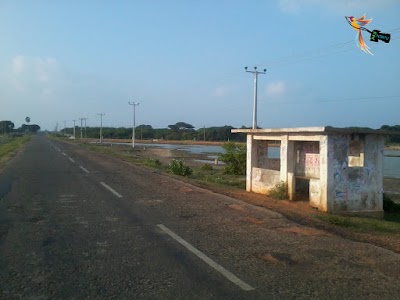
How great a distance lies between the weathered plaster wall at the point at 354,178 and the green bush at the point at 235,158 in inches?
588

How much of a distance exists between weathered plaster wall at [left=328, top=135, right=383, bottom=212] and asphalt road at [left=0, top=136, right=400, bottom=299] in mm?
2500

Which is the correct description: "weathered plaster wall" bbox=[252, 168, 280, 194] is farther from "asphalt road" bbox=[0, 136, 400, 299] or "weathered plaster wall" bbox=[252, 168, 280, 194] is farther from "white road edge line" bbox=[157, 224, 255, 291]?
"white road edge line" bbox=[157, 224, 255, 291]

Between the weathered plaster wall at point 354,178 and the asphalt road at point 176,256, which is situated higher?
the weathered plaster wall at point 354,178

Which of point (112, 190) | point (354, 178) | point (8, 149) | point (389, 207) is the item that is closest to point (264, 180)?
point (354, 178)

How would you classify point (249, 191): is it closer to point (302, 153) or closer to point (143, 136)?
point (302, 153)

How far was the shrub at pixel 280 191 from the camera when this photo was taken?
14.0 m

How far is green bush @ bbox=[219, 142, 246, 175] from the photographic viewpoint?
90.9 ft

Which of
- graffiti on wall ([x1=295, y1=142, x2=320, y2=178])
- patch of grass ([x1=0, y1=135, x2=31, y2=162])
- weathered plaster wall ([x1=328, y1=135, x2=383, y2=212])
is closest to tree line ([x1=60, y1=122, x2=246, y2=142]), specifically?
patch of grass ([x1=0, y1=135, x2=31, y2=162])

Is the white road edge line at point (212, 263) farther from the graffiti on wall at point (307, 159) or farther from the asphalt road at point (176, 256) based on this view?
the graffiti on wall at point (307, 159)

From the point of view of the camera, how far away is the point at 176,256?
6.52 meters

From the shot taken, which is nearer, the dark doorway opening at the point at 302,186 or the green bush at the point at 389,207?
the green bush at the point at 389,207

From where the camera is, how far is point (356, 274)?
5.87 metres

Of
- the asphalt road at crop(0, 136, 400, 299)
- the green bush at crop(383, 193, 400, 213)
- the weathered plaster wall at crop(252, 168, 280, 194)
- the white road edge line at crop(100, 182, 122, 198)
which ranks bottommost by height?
the green bush at crop(383, 193, 400, 213)

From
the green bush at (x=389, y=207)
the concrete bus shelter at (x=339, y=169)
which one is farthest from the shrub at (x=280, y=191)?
the green bush at (x=389, y=207)
